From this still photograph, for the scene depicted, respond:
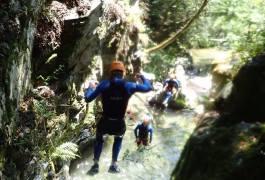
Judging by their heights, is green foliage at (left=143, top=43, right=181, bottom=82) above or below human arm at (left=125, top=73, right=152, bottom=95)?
above

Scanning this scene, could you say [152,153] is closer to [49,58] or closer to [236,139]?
[236,139]

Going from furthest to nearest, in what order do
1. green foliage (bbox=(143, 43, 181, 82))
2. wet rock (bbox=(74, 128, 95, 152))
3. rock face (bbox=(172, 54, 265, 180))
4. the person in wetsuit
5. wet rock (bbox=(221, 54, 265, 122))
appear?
green foliage (bbox=(143, 43, 181, 82)), the person in wetsuit, wet rock (bbox=(74, 128, 95, 152)), wet rock (bbox=(221, 54, 265, 122)), rock face (bbox=(172, 54, 265, 180))

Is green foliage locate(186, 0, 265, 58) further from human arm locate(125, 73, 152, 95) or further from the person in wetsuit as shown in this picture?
human arm locate(125, 73, 152, 95)

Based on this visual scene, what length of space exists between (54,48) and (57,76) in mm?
898

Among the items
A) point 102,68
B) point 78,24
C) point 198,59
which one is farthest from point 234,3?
point 78,24

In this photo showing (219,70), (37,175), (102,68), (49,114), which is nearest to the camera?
(37,175)

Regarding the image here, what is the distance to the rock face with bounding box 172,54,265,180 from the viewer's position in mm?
4074

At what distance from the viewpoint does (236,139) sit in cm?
461

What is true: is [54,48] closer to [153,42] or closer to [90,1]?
[90,1]

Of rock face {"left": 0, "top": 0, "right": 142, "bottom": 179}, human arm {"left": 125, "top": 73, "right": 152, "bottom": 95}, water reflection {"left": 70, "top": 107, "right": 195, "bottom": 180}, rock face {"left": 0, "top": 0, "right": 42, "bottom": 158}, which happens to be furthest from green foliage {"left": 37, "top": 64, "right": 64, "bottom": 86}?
water reflection {"left": 70, "top": 107, "right": 195, "bottom": 180}

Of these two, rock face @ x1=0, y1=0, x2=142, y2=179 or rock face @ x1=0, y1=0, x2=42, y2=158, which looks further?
rock face @ x1=0, y1=0, x2=142, y2=179

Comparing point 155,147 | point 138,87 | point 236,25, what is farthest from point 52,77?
point 236,25

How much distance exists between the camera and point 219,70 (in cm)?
1288

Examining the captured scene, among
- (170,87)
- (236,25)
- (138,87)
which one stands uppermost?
(236,25)
